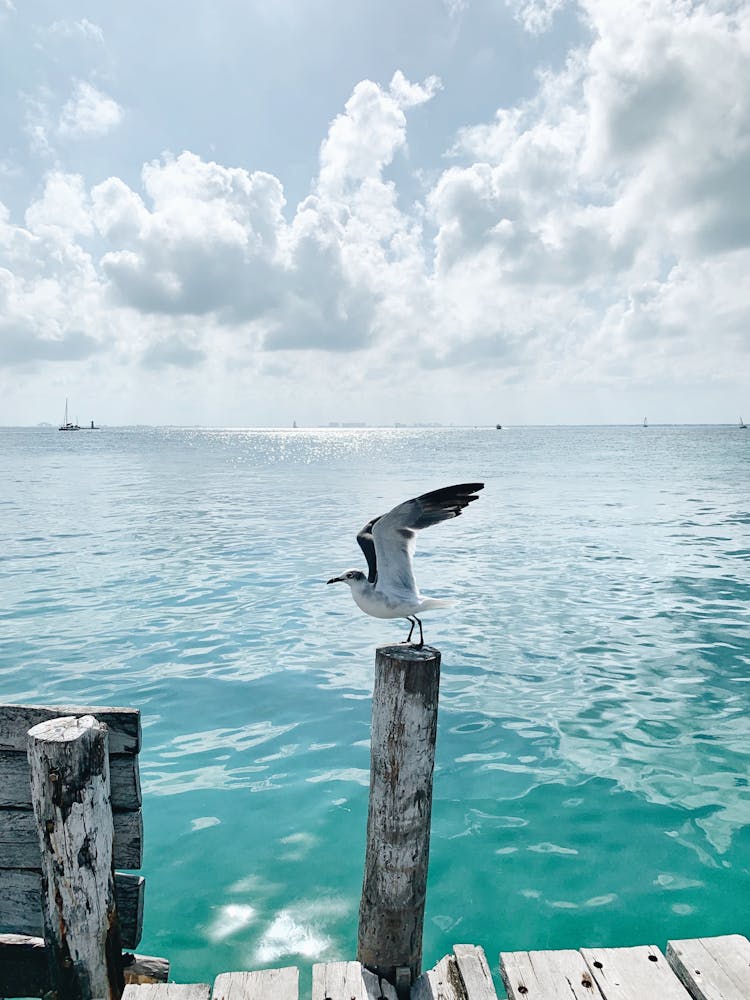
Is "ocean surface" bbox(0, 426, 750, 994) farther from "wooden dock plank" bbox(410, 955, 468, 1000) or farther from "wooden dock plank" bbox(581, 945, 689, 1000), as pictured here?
"wooden dock plank" bbox(581, 945, 689, 1000)

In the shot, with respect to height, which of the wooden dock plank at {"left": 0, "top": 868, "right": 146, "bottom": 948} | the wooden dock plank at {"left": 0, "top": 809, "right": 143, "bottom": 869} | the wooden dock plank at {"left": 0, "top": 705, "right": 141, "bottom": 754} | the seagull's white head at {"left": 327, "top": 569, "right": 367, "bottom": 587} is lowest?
the wooden dock plank at {"left": 0, "top": 868, "right": 146, "bottom": 948}

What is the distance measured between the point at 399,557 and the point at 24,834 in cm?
307

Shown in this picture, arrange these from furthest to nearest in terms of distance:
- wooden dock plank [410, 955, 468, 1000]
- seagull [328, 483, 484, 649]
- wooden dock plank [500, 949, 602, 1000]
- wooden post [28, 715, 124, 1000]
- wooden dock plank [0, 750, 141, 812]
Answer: seagull [328, 483, 484, 649] → wooden dock plank [410, 955, 468, 1000] → wooden dock plank [500, 949, 602, 1000] → wooden dock plank [0, 750, 141, 812] → wooden post [28, 715, 124, 1000]

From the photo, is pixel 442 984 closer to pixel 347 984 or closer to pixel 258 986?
pixel 347 984

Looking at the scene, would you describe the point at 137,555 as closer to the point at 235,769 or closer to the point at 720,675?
the point at 235,769

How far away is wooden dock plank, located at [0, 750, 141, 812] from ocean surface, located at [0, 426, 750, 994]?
3.42 m

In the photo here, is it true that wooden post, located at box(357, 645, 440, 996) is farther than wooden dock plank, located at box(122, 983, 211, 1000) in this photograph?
Yes

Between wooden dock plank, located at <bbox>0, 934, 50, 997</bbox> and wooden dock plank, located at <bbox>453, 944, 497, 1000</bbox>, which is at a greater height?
wooden dock plank, located at <bbox>0, 934, 50, 997</bbox>

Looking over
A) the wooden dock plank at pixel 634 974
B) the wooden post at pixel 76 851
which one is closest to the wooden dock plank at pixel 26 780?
the wooden post at pixel 76 851

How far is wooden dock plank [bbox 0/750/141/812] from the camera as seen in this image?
153 inches

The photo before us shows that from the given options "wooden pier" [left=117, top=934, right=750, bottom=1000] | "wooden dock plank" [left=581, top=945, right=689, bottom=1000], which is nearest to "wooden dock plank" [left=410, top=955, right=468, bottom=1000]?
"wooden pier" [left=117, top=934, right=750, bottom=1000]

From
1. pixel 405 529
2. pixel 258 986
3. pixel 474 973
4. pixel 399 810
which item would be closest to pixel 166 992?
pixel 258 986

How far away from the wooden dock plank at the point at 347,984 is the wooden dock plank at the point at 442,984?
18cm

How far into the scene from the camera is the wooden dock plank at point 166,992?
12.8ft
